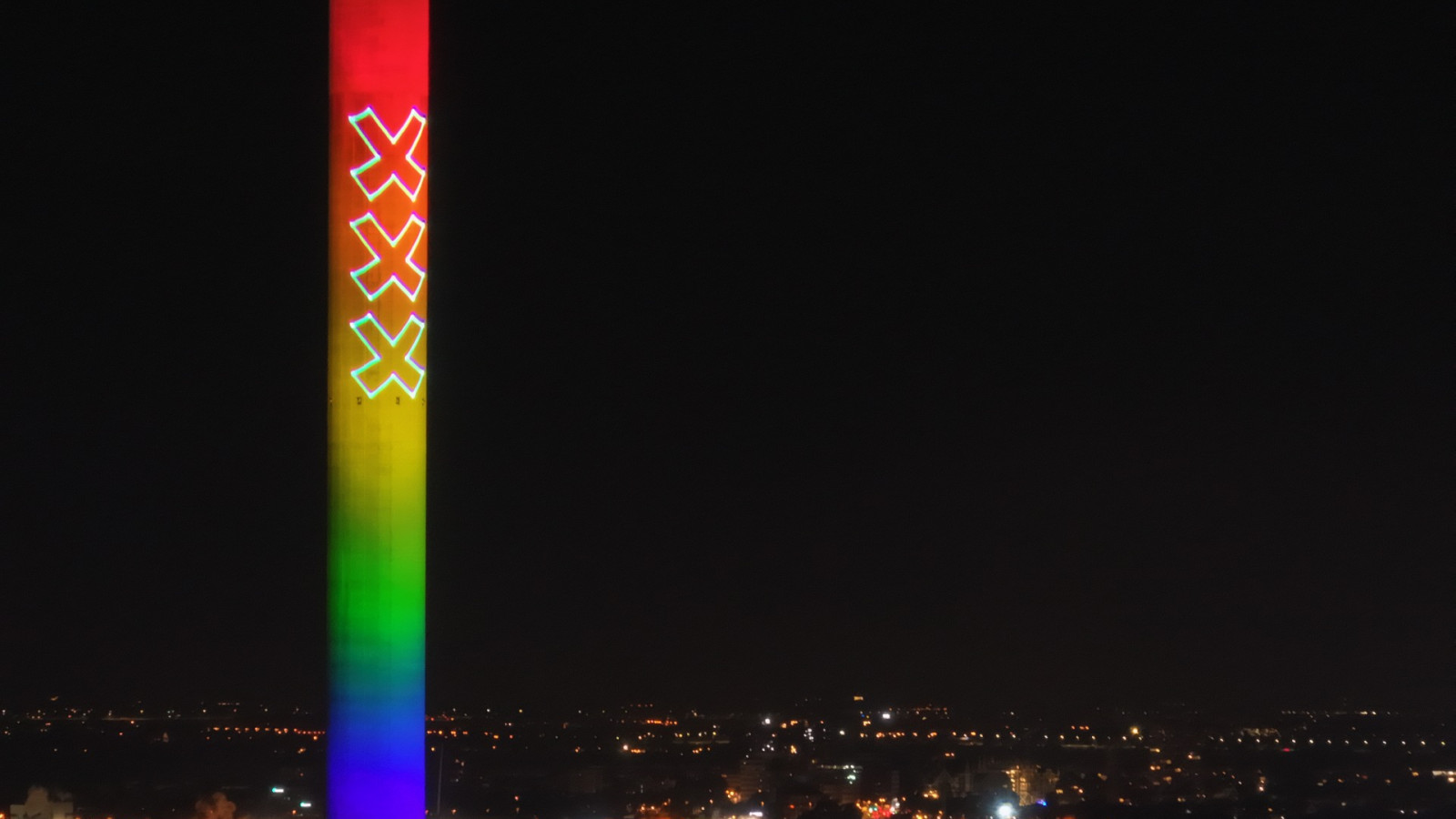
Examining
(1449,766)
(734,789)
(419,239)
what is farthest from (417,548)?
(1449,766)

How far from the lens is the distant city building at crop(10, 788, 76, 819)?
2133cm

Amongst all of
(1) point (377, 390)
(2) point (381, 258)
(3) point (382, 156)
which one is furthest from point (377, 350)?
(3) point (382, 156)

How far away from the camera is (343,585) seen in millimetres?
8922

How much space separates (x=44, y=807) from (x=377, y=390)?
17.3m

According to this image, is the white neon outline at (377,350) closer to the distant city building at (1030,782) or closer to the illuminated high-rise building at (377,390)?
the illuminated high-rise building at (377,390)

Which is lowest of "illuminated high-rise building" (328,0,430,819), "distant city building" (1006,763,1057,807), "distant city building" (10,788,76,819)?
"distant city building" (1006,763,1057,807)

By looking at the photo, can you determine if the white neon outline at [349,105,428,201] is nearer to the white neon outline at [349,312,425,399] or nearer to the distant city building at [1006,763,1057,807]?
the white neon outline at [349,312,425,399]

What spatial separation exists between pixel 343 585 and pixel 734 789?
20.3m

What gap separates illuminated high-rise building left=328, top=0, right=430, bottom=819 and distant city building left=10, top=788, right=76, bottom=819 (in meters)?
14.8

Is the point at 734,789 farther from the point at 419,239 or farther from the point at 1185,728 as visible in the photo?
the point at 419,239

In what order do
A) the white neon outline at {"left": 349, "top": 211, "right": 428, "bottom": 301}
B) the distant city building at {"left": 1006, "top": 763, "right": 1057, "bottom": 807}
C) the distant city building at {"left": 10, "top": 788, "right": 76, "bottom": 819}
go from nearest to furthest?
the white neon outline at {"left": 349, "top": 211, "right": 428, "bottom": 301}, the distant city building at {"left": 10, "top": 788, "right": 76, "bottom": 819}, the distant city building at {"left": 1006, "top": 763, "right": 1057, "bottom": 807}

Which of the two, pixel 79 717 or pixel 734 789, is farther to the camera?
pixel 79 717

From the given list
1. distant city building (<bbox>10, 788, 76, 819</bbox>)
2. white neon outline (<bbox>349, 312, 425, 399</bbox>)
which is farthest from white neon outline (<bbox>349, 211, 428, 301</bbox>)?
distant city building (<bbox>10, 788, 76, 819</bbox>)

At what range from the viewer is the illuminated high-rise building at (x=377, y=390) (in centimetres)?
880
